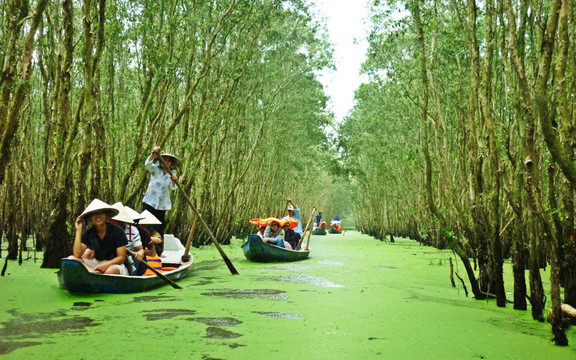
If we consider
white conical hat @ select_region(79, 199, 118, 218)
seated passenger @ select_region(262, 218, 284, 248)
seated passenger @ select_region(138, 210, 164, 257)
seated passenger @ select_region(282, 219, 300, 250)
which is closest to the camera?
white conical hat @ select_region(79, 199, 118, 218)

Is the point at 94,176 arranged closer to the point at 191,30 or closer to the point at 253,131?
the point at 191,30

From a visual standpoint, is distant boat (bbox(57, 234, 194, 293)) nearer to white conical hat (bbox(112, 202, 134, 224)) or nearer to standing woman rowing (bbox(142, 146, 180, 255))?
white conical hat (bbox(112, 202, 134, 224))

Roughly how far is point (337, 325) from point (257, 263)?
19.2ft

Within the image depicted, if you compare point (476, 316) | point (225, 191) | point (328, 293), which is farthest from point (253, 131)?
point (476, 316)

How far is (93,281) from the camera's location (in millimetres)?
5406

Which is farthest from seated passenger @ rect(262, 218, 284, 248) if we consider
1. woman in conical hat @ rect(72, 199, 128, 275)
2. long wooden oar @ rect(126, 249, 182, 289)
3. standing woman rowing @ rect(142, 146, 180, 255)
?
woman in conical hat @ rect(72, 199, 128, 275)

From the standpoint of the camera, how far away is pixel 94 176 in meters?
7.80

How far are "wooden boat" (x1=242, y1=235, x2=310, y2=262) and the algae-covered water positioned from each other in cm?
266

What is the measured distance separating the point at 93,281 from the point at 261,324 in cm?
200

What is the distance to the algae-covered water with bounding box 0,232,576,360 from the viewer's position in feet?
11.8

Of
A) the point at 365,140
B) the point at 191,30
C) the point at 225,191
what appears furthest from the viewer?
the point at 365,140

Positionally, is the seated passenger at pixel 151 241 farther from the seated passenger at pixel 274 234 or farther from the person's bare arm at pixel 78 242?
the seated passenger at pixel 274 234

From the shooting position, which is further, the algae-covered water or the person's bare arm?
the person's bare arm

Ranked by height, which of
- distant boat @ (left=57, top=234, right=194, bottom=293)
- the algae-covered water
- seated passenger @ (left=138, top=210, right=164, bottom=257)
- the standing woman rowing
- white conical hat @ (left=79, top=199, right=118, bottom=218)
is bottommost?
the algae-covered water
